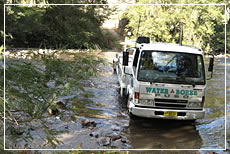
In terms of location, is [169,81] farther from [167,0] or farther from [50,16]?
[167,0]

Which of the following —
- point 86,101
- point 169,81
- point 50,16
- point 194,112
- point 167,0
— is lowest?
point 86,101

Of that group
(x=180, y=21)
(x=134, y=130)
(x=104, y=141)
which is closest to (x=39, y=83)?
(x=104, y=141)

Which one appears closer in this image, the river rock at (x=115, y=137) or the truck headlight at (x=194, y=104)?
the river rock at (x=115, y=137)

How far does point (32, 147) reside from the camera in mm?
5781

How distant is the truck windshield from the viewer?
6969 millimetres

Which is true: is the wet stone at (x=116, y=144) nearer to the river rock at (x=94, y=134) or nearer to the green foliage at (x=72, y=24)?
the river rock at (x=94, y=134)

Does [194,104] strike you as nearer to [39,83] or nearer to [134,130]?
[134,130]

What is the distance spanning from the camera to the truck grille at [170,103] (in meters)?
6.96

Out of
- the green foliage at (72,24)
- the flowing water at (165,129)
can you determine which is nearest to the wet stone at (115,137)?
the flowing water at (165,129)

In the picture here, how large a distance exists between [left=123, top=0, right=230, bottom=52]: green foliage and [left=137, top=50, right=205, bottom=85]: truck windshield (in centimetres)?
2939

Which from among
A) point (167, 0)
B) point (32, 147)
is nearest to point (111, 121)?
point (32, 147)

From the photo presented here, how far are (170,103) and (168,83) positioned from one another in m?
0.52

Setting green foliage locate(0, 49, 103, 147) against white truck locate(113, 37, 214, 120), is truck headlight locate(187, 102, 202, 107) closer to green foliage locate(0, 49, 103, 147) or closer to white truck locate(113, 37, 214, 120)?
white truck locate(113, 37, 214, 120)

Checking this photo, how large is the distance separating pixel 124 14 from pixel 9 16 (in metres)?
21.1
